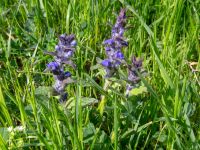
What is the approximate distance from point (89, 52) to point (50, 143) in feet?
2.33

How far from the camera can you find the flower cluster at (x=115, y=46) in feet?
5.16

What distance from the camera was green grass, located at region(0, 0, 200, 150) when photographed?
1.28m

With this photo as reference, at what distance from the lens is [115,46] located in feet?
5.24

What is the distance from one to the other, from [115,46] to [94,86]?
342mm

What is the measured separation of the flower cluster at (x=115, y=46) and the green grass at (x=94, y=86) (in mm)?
40

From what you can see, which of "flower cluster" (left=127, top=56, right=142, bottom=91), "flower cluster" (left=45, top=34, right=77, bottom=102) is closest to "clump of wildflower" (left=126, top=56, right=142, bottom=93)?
"flower cluster" (left=127, top=56, right=142, bottom=91)

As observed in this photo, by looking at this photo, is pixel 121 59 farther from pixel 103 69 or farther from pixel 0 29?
pixel 0 29

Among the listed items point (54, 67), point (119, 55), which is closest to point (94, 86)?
point (54, 67)

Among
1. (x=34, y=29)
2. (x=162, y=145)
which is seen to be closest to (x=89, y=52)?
(x=34, y=29)

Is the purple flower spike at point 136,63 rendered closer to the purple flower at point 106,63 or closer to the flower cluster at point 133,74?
the flower cluster at point 133,74

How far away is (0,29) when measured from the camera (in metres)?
2.07

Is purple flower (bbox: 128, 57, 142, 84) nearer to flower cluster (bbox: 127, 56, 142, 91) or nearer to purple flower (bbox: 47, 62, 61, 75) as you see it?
flower cluster (bbox: 127, 56, 142, 91)

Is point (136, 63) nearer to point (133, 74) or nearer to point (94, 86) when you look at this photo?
point (133, 74)

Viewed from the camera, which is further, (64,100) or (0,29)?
(0,29)
